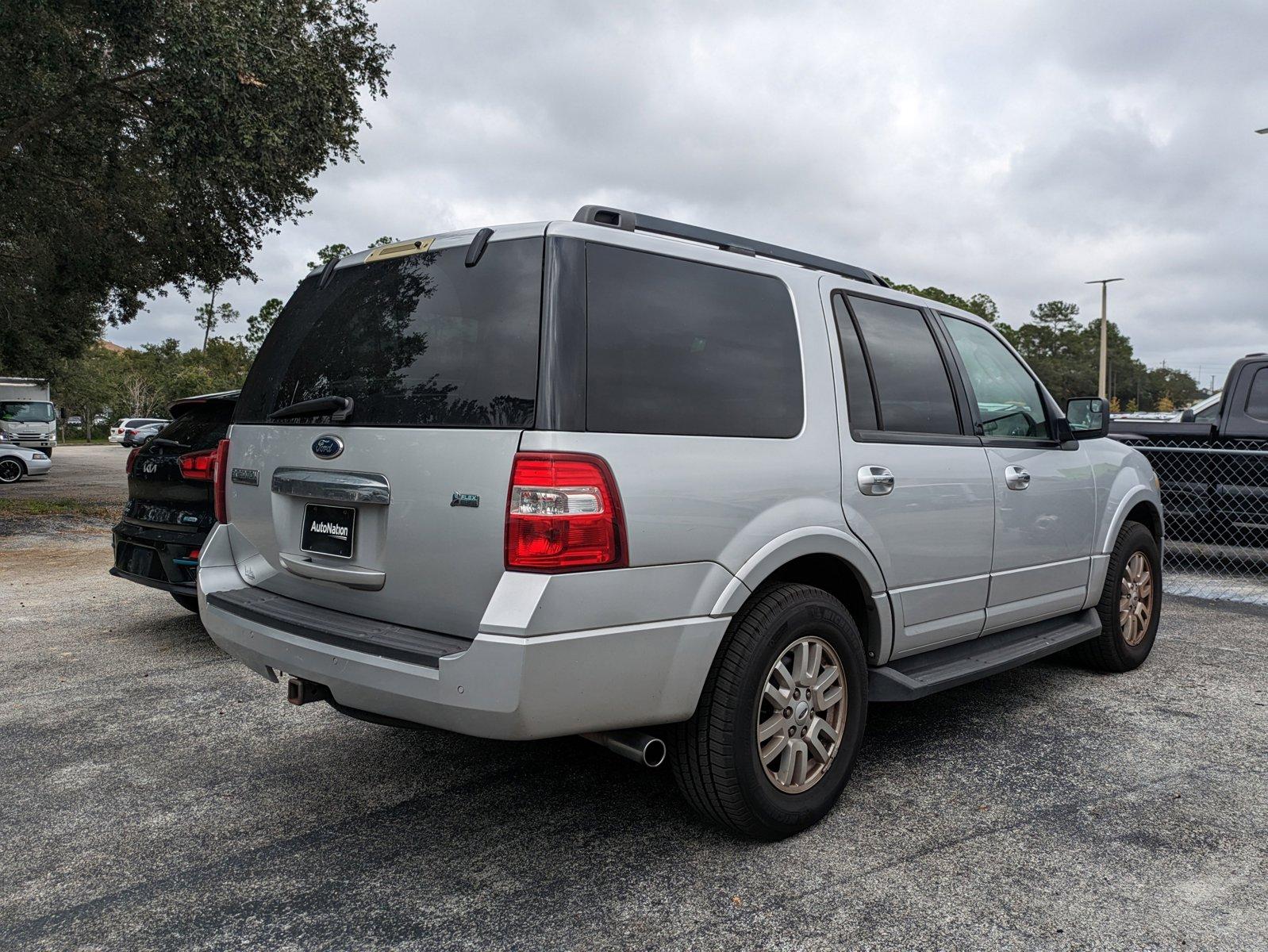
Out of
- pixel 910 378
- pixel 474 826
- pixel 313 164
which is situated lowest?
pixel 474 826

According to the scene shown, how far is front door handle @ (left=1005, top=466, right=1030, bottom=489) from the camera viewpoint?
13.7 ft

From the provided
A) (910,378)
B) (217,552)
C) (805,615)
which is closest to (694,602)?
(805,615)

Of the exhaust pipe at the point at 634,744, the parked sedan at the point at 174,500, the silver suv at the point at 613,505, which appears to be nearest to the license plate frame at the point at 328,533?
the silver suv at the point at 613,505

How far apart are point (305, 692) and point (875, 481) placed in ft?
6.97

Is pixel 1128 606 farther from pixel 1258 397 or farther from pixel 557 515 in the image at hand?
pixel 1258 397

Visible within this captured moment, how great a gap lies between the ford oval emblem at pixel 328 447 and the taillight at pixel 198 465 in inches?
108

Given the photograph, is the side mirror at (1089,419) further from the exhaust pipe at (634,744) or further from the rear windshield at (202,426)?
A: the rear windshield at (202,426)

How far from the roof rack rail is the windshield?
3148 centimetres

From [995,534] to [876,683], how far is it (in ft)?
3.32

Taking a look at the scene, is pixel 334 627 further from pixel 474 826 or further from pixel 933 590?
pixel 933 590

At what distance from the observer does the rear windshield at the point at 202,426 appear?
226 inches

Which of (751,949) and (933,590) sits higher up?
(933,590)

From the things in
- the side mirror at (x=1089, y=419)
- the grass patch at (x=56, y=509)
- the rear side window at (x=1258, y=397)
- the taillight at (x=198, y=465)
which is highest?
the rear side window at (x=1258, y=397)

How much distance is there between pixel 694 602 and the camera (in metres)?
2.81
